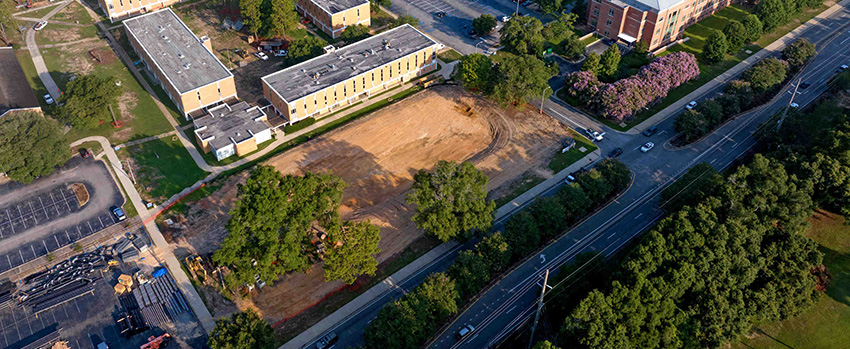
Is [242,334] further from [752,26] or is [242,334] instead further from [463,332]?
[752,26]

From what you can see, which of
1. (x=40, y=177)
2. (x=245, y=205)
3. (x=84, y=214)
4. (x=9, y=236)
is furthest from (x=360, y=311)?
(x=40, y=177)

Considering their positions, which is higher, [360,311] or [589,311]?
[589,311]

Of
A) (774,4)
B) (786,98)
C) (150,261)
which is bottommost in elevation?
(150,261)

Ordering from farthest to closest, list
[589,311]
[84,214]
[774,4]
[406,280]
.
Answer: [774,4], [84,214], [406,280], [589,311]

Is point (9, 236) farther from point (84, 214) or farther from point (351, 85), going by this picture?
point (351, 85)

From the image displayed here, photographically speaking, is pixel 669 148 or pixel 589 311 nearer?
pixel 589 311

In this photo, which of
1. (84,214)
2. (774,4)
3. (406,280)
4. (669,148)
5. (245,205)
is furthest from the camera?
(774,4)

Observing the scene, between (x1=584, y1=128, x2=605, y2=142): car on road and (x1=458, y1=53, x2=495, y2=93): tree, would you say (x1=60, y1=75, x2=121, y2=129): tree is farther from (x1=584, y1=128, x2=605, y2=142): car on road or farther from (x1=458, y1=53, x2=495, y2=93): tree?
(x1=584, y1=128, x2=605, y2=142): car on road
